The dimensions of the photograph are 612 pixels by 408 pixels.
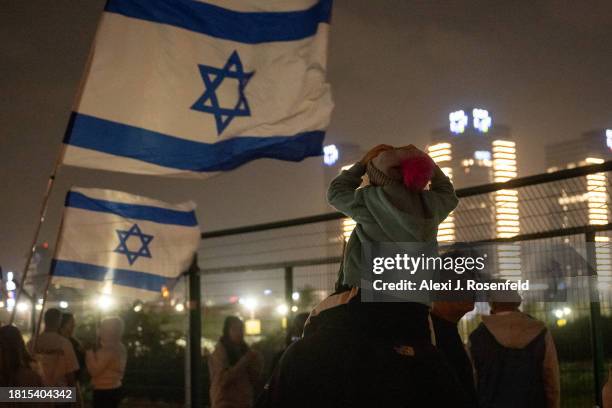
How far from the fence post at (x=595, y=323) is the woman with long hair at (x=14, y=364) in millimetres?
3684

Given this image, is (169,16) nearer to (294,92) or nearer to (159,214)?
(294,92)

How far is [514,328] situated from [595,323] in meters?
0.73

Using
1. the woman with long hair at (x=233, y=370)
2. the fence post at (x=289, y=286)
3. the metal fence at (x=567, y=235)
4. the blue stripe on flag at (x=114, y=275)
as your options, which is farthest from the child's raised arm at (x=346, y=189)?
the woman with long hair at (x=233, y=370)

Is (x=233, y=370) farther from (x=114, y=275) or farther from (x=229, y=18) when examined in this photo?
(x=229, y=18)

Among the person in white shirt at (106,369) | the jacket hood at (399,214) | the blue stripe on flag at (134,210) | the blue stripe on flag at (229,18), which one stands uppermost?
the blue stripe on flag at (229,18)

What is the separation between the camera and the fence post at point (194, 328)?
9250 millimetres

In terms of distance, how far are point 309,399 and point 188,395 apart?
278 inches

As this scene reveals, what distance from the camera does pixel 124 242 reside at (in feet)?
25.5

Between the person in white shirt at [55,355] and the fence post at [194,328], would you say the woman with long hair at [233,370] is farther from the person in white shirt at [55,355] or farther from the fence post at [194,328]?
the person in white shirt at [55,355]

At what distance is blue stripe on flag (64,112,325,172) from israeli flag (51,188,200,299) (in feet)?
4.67

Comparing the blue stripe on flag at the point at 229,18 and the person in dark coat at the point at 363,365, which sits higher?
the blue stripe on flag at the point at 229,18

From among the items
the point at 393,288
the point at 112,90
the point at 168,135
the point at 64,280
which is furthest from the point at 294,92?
the point at 393,288

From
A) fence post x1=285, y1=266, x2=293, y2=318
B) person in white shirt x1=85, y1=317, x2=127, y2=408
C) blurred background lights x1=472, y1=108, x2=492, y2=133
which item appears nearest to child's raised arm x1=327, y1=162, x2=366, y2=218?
fence post x1=285, y1=266, x2=293, y2=318

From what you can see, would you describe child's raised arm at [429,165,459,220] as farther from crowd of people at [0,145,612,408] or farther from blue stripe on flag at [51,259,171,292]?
blue stripe on flag at [51,259,171,292]
